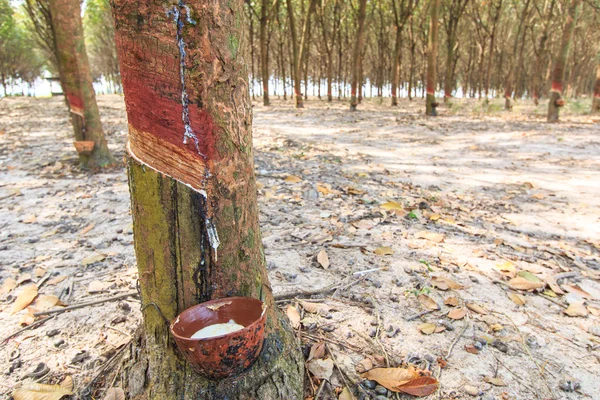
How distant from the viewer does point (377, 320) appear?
2.01 metres

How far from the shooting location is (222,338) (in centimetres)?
115

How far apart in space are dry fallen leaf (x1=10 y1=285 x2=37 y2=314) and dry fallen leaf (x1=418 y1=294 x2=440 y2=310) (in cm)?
224

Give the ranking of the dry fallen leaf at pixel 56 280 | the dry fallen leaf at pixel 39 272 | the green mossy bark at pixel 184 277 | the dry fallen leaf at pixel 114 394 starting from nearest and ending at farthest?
1. the green mossy bark at pixel 184 277
2. the dry fallen leaf at pixel 114 394
3. the dry fallen leaf at pixel 56 280
4. the dry fallen leaf at pixel 39 272

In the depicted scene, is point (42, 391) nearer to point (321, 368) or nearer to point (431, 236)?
point (321, 368)

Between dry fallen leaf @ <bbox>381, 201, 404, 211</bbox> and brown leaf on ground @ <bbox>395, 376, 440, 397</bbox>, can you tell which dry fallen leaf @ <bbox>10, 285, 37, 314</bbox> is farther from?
dry fallen leaf @ <bbox>381, 201, 404, 211</bbox>

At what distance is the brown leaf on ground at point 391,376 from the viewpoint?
1.59 meters

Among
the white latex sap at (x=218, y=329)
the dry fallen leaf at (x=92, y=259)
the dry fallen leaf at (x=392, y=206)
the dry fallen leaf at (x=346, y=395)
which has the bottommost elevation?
the dry fallen leaf at (x=346, y=395)

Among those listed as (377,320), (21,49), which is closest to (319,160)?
(377,320)

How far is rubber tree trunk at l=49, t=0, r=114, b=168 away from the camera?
15.6 ft

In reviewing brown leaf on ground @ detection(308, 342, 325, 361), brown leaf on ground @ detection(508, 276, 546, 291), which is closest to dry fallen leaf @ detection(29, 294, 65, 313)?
brown leaf on ground @ detection(308, 342, 325, 361)

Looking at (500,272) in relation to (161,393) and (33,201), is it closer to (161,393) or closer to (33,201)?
(161,393)

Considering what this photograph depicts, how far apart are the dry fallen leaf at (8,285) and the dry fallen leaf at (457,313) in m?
2.59

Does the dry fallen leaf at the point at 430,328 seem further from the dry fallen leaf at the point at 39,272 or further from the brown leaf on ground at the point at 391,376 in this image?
the dry fallen leaf at the point at 39,272

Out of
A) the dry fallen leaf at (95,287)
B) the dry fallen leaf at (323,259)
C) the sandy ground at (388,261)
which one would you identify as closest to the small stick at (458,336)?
the sandy ground at (388,261)
